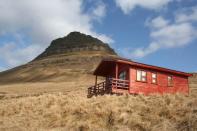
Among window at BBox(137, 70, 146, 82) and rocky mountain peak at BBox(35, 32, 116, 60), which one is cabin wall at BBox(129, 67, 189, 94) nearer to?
window at BBox(137, 70, 146, 82)

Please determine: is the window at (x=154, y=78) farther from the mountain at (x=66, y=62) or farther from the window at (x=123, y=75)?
the mountain at (x=66, y=62)

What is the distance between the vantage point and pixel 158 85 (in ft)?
123

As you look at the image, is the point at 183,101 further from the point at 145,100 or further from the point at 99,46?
the point at 99,46

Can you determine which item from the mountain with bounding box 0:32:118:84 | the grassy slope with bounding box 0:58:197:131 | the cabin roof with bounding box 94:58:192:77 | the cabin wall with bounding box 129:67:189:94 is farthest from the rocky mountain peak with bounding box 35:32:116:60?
the grassy slope with bounding box 0:58:197:131

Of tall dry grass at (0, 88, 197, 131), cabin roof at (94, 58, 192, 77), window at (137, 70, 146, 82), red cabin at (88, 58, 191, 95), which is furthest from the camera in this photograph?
window at (137, 70, 146, 82)

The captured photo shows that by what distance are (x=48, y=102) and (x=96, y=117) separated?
8.05m

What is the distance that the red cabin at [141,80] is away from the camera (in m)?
35.4

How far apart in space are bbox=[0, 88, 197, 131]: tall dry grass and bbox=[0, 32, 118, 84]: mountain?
235ft

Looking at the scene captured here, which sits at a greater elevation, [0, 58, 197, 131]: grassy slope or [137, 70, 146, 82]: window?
[137, 70, 146, 82]: window

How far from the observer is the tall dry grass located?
62.1 ft

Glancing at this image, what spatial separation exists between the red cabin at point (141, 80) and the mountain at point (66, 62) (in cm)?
5908

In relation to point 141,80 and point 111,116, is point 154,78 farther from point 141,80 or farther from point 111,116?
point 111,116

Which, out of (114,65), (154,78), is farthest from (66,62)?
(154,78)

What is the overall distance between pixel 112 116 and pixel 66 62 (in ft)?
386
